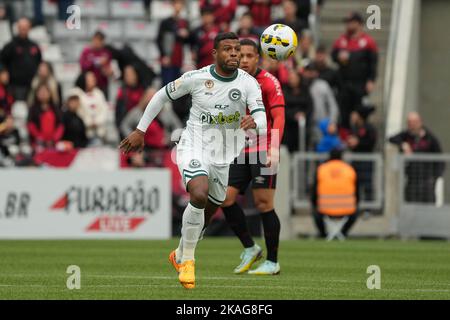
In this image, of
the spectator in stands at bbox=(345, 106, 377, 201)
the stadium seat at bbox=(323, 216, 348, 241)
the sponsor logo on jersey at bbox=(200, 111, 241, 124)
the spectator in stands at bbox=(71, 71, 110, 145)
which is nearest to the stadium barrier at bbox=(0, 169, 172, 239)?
the spectator in stands at bbox=(71, 71, 110, 145)

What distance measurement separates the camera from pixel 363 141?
23797 millimetres

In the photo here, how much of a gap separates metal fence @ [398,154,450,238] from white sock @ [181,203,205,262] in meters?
11.0

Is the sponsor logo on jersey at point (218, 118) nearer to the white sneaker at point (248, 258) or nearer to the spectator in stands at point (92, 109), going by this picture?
the white sneaker at point (248, 258)

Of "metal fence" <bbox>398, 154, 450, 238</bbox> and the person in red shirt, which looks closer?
"metal fence" <bbox>398, 154, 450, 238</bbox>

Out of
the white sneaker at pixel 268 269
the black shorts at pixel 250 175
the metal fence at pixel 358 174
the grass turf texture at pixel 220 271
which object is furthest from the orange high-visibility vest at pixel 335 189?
the white sneaker at pixel 268 269

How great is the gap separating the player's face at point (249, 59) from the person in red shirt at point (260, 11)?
479 inches

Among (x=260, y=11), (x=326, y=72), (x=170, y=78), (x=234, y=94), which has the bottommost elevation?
(x=234, y=94)

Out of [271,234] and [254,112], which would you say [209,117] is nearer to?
[254,112]

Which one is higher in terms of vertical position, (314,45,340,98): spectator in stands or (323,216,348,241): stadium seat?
(314,45,340,98): spectator in stands

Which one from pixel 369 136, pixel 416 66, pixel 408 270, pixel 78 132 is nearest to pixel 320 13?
pixel 416 66

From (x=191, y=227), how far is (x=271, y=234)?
1.88 m

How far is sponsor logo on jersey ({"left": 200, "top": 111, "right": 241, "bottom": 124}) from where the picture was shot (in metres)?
12.3

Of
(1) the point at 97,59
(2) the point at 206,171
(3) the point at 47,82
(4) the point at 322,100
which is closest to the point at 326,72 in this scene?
(4) the point at 322,100

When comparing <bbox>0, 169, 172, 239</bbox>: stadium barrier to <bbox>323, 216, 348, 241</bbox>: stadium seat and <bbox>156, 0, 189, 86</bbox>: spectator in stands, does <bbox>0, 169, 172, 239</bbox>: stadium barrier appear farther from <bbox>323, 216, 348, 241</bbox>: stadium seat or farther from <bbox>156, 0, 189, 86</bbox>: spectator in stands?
<bbox>156, 0, 189, 86</bbox>: spectator in stands
